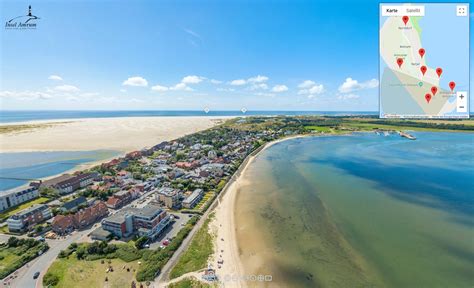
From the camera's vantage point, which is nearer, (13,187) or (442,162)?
(13,187)

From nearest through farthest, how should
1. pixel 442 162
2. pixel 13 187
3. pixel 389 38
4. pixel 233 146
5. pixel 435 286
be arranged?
pixel 389 38 < pixel 435 286 < pixel 13 187 < pixel 442 162 < pixel 233 146

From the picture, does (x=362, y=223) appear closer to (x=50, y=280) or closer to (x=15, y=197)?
(x=50, y=280)

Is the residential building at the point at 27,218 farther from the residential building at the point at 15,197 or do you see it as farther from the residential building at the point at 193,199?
the residential building at the point at 193,199

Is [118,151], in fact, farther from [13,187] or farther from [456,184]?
[456,184]

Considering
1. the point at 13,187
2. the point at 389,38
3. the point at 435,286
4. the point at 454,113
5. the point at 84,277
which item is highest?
the point at 389,38

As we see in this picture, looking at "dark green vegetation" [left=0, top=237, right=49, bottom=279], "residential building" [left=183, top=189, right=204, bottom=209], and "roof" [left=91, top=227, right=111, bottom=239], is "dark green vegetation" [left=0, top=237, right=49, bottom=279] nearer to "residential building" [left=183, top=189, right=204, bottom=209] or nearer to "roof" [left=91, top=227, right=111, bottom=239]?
"roof" [left=91, top=227, right=111, bottom=239]

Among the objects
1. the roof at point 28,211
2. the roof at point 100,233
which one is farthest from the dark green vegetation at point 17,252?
the roof at point 100,233

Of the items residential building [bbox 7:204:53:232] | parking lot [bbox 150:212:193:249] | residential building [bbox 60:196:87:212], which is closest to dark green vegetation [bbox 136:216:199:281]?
parking lot [bbox 150:212:193:249]

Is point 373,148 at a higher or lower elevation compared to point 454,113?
lower

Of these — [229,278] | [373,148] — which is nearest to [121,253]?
[229,278]
